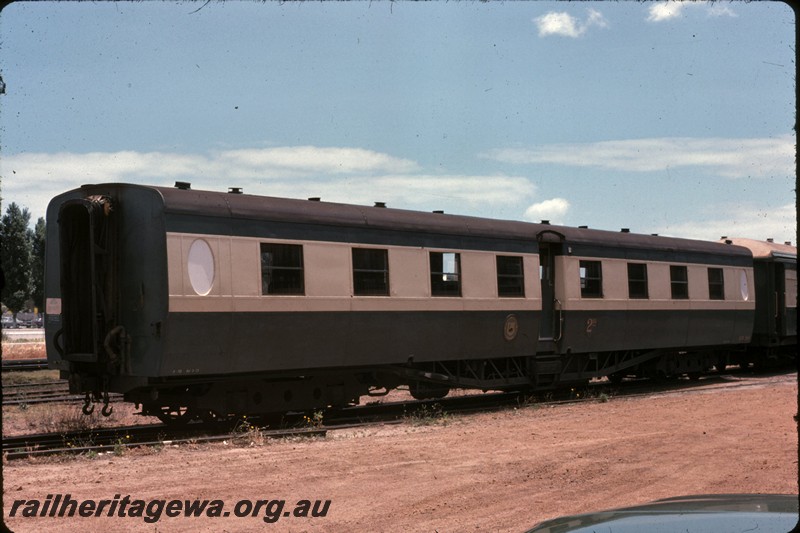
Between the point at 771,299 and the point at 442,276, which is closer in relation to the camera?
the point at 442,276

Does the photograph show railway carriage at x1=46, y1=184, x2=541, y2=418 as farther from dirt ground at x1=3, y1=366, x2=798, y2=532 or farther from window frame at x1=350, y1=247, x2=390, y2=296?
dirt ground at x1=3, y1=366, x2=798, y2=532

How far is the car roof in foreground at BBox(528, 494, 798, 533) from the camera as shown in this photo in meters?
2.93

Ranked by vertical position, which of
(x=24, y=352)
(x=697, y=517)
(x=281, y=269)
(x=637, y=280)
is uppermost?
(x=281, y=269)

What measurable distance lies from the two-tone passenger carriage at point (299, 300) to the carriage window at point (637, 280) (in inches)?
27.9

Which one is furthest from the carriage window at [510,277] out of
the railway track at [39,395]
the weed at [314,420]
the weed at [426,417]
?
the railway track at [39,395]

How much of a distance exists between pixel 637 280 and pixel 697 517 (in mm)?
17702

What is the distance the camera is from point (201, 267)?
12281 mm

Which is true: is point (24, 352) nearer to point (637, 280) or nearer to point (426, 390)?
point (426, 390)

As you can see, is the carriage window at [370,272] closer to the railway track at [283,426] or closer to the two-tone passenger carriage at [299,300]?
the two-tone passenger carriage at [299,300]

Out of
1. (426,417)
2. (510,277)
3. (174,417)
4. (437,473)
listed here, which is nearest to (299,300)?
(174,417)

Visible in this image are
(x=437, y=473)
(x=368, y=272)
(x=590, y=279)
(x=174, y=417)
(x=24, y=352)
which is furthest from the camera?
(x=24, y=352)

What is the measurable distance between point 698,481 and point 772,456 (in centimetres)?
186

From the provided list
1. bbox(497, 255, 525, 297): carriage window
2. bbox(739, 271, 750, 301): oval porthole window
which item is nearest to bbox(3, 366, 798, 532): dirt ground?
bbox(497, 255, 525, 297): carriage window

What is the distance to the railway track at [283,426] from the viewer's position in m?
11.8
